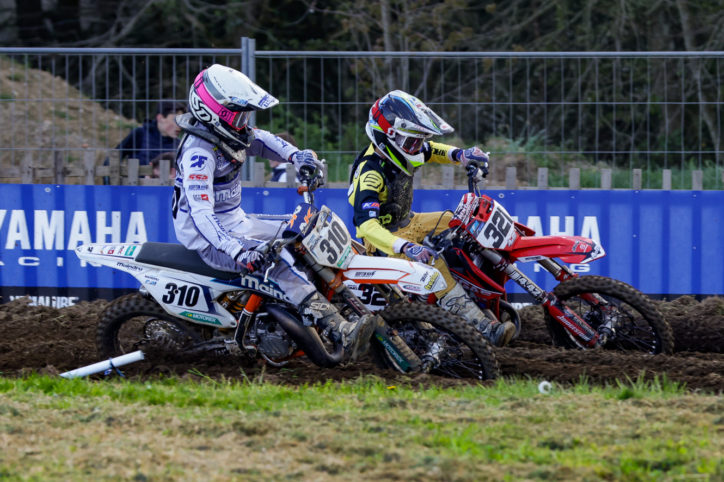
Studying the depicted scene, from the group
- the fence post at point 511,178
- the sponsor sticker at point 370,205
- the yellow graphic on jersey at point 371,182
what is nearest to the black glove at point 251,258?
the sponsor sticker at point 370,205

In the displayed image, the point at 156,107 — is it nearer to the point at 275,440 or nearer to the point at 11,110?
the point at 11,110

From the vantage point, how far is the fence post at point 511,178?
11102 mm

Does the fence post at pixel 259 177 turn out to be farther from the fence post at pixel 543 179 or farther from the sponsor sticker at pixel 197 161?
the sponsor sticker at pixel 197 161

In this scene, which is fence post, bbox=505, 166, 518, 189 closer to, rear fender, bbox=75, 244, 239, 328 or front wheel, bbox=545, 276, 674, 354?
front wheel, bbox=545, 276, 674, 354

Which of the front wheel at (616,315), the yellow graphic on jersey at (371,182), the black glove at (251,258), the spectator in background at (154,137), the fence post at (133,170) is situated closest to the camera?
the black glove at (251,258)

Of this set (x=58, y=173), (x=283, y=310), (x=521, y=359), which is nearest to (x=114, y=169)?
(x=58, y=173)

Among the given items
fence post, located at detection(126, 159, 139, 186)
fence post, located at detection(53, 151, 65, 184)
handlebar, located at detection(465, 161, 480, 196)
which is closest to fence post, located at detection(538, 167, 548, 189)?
handlebar, located at detection(465, 161, 480, 196)

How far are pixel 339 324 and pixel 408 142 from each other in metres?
1.65

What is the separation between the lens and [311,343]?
23.7 feet

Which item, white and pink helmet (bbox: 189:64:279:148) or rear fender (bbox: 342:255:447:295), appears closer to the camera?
rear fender (bbox: 342:255:447:295)

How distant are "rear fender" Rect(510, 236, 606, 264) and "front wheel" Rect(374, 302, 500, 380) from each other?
3.41 ft

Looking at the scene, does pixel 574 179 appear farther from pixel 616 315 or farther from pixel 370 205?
pixel 370 205

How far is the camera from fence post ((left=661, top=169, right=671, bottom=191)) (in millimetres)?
11156

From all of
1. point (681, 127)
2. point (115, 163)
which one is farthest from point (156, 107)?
point (681, 127)
